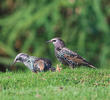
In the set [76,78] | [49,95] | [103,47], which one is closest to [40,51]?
[103,47]

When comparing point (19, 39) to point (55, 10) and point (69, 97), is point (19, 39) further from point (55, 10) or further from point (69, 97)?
point (69, 97)

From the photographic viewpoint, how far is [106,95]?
40.9 feet

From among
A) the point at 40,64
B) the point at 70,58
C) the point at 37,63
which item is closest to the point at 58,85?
the point at 40,64

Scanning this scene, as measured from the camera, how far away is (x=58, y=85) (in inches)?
549

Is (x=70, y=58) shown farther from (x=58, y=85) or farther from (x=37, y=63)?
(x=58, y=85)

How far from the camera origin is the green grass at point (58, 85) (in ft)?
40.6

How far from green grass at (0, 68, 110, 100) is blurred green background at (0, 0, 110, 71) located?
423 inches

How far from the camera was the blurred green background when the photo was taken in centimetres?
2619

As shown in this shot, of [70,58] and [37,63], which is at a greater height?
[70,58]

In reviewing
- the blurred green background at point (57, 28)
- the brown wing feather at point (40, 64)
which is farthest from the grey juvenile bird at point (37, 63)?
the blurred green background at point (57, 28)

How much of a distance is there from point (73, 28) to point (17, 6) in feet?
11.1

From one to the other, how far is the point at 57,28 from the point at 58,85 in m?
13.7

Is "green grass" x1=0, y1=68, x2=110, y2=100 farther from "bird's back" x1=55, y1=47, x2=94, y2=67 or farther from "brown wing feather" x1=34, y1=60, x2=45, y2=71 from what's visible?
"bird's back" x1=55, y1=47, x2=94, y2=67

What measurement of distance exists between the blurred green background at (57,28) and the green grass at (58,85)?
10735mm
